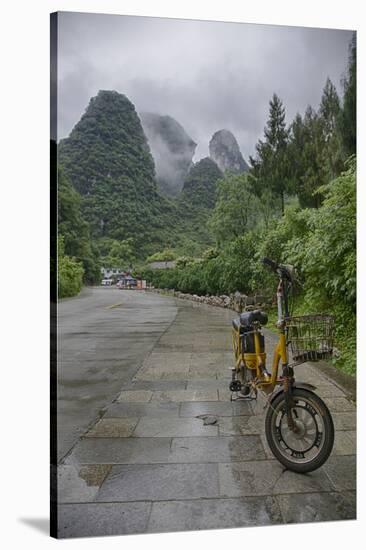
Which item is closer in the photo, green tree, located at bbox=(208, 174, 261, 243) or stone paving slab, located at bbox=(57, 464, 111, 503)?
stone paving slab, located at bbox=(57, 464, 111, 503)

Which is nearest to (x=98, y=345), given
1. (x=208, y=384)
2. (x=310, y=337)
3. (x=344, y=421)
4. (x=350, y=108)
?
(x=208, y=384)

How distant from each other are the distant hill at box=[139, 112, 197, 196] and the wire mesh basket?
1029 millimetres

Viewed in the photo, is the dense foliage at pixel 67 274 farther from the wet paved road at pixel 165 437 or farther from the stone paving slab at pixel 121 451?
the stone paving slab at pixel 121 451

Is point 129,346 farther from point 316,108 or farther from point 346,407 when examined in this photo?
point 316,108

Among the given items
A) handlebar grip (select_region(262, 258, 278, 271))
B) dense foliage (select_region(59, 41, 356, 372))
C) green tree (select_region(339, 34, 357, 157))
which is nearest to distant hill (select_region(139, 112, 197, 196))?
dense foliage (select_region(59, 41, 356, 372))

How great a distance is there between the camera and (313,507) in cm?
271

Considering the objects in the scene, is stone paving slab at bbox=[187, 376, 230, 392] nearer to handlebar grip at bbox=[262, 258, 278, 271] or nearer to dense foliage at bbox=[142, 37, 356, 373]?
dense foliage at bbox=[142, 37, 356, 373]

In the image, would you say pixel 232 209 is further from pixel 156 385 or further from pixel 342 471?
pixel 342 471

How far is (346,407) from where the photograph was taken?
3016mm

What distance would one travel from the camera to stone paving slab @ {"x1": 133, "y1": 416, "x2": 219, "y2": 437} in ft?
9.27

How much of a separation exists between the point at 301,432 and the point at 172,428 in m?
0.69

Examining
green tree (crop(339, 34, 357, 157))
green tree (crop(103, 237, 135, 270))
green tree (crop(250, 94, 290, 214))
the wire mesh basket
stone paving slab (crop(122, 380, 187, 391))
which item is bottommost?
stone paving slab (crop(122, 380, 187, 391))
